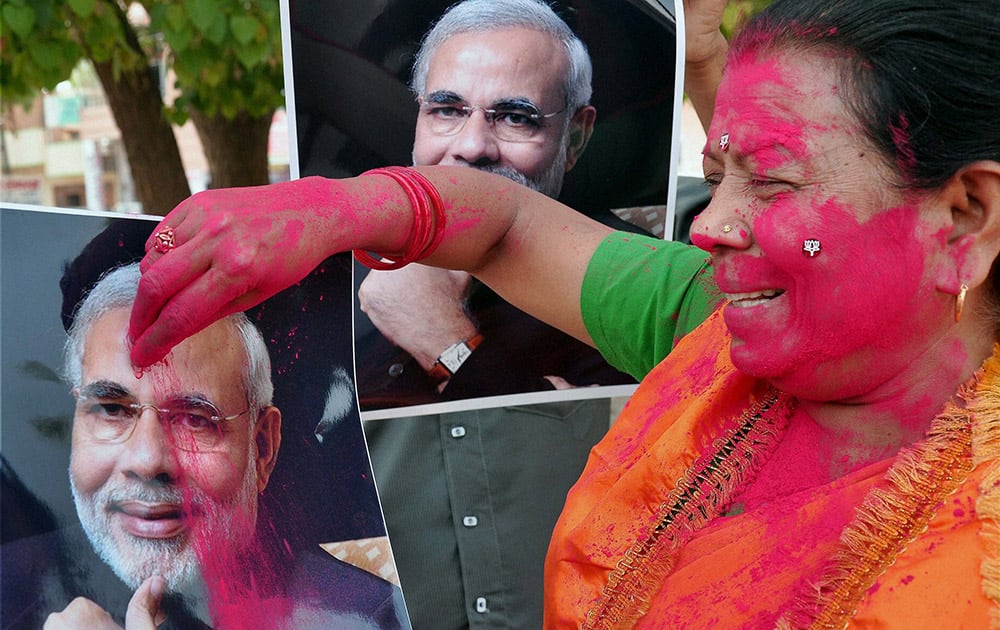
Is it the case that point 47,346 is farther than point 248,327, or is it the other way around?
point 248,327

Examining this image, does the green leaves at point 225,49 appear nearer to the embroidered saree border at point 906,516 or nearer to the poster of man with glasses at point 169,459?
the poster of man with glasses at point 169,459

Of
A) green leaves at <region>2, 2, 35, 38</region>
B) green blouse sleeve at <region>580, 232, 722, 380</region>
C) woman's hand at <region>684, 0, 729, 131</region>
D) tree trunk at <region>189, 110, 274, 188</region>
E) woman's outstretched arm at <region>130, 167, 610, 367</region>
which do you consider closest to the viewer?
woman's outstretched arm at <region>130, 167, 610, 367</region>

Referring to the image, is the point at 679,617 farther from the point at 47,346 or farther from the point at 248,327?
the point at 47,346

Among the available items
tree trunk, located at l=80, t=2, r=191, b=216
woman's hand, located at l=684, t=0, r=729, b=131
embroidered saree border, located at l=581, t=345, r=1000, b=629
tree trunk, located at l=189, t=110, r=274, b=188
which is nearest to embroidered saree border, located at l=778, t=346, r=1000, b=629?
embroidered saree border, located at l=581, t=345, r=1000, b=629

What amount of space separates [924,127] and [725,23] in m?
3.39

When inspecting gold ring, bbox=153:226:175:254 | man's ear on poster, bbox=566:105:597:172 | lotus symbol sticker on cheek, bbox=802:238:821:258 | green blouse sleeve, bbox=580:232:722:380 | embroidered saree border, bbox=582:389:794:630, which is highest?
man's ear on poster, bbox=566:105:597:172

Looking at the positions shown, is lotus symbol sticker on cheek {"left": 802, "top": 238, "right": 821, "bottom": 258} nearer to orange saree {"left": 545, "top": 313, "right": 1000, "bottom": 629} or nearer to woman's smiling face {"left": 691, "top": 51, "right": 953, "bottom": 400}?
woman's smiling face {"left": 691, "top": 51, "right": 953, "bottom": 400}

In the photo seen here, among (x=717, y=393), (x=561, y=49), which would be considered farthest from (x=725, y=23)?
(x=717, y=393)

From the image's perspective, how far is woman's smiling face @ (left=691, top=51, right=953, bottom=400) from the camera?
3.75 feet

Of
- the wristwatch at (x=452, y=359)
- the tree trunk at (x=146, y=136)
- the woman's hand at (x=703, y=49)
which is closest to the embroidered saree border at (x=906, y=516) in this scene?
the wristwatch at (x=452, y=359)

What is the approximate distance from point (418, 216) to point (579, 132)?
0.51m

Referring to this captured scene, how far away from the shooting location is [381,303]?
179cm

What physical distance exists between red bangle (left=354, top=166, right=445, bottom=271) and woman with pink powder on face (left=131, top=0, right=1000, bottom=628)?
54mm

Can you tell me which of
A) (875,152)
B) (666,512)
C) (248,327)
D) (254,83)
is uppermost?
(254,83)
